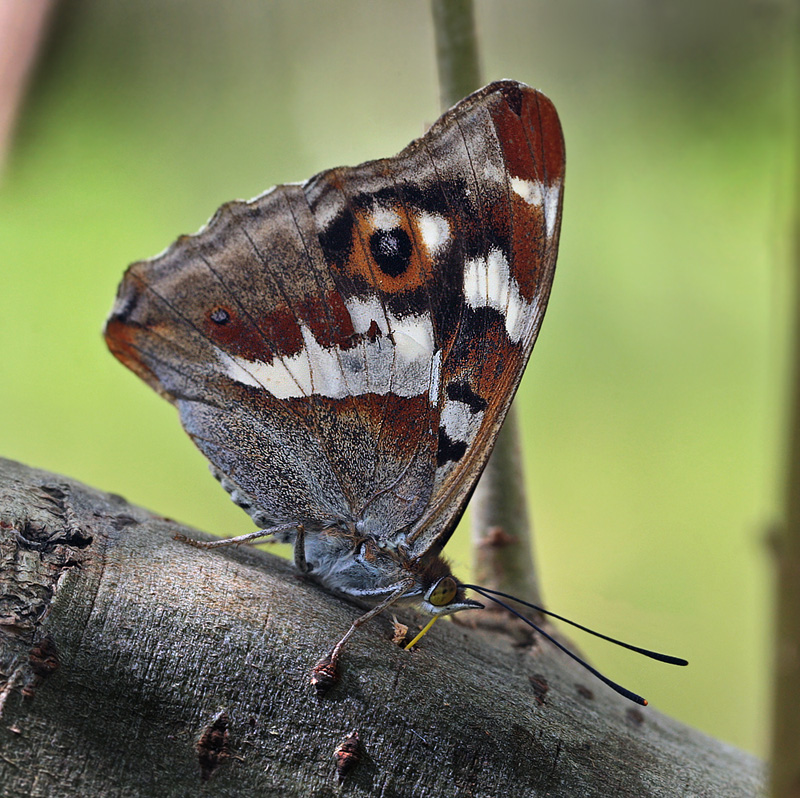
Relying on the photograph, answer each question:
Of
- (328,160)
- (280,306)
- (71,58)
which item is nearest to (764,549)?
(280,306)

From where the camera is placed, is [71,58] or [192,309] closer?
[192,309]

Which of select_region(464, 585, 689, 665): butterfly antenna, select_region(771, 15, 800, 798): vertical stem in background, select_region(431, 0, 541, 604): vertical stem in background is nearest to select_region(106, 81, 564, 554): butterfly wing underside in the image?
select_region(464, 585, 689, 665): butterfly antenna

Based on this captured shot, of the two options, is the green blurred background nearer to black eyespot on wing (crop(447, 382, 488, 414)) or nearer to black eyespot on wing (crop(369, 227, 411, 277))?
black eyespot on wing (crop(369, 227, 411, 277))

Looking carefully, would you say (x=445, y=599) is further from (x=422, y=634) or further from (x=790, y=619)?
(x=790, y=619)

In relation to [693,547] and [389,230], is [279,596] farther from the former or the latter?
[693,547]

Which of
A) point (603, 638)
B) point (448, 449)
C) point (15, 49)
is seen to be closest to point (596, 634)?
point (603, 638)
